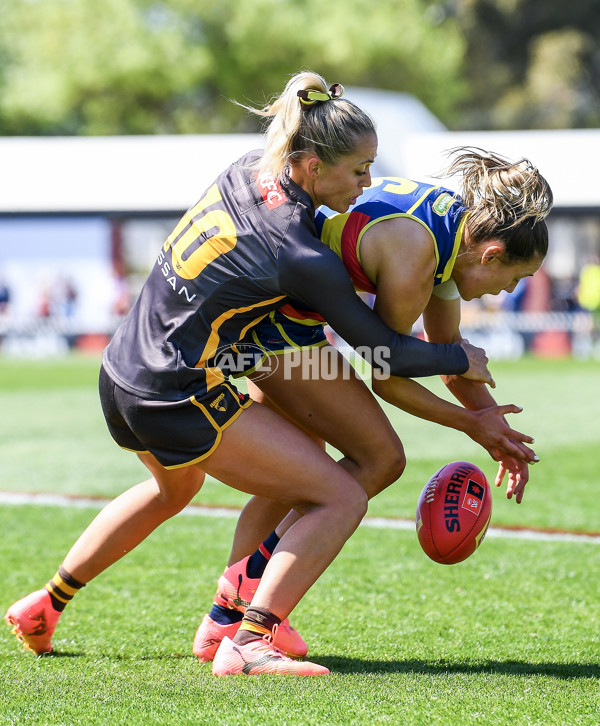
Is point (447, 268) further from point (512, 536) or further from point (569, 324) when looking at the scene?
point (569, 324)

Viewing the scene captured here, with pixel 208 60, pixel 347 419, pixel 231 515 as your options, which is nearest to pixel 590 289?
pixel 231 515

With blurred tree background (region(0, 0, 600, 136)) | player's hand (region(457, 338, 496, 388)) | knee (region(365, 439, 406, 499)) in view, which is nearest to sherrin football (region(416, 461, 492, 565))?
knee (region(365, 439, 406, 499))

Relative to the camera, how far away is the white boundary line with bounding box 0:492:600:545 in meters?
6.75

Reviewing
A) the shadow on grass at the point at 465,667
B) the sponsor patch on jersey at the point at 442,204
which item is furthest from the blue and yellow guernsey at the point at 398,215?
the shadow on grass at the point at 465,667

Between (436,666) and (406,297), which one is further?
(436,666)

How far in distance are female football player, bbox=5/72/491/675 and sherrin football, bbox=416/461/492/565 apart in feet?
1.64

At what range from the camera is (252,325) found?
13.0 feet

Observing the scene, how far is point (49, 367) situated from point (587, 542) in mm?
16937

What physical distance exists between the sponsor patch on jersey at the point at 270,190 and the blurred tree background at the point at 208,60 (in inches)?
1380

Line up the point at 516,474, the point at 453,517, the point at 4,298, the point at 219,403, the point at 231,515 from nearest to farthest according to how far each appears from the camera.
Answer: the point at 219,403
the point at 516,474
the point at 453,517
the point at 231,515
the point at 4,298

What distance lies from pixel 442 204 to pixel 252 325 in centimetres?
85

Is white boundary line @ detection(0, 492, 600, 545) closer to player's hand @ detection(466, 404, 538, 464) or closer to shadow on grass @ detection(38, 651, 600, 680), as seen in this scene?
shadow on grass @ detection(38, 651, 600, 680)

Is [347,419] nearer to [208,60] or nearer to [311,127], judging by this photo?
[311,127]

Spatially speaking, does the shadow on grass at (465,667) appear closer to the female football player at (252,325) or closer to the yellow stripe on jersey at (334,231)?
the female football player at (252,325)
